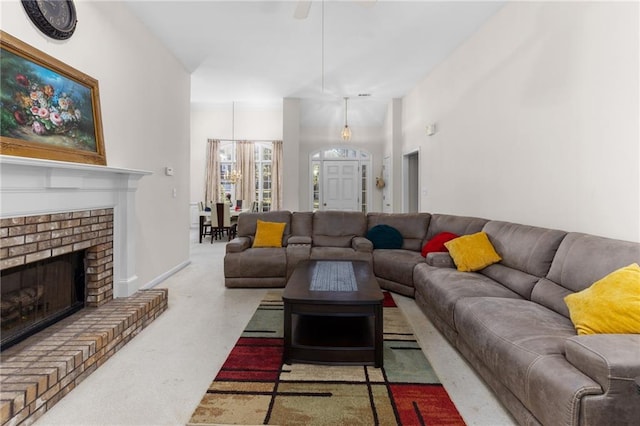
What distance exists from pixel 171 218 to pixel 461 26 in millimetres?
4362

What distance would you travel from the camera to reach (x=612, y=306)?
1598mm

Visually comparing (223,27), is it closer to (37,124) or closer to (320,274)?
Answer: (37,124)

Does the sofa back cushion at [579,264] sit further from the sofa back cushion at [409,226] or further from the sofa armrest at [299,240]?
the sofa armrest at [299,240]

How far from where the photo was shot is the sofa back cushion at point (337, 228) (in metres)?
4.60

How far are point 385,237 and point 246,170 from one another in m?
5.67

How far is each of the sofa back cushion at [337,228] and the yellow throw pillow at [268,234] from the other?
51cm

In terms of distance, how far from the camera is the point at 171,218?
14.7 ft

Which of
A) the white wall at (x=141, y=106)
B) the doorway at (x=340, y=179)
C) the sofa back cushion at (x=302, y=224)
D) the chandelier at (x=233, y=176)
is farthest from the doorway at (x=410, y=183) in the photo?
the chandelier at (x=233, y=176)

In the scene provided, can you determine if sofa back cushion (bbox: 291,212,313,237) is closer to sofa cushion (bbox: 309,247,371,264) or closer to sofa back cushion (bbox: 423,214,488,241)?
sofa cushion (bbox: 309,247,371,264)

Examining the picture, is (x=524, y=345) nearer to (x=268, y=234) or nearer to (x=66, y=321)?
(x=66, y=321)

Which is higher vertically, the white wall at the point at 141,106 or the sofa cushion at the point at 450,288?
the white wall at the point at 141,106

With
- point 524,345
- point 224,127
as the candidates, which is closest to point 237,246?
point 524,345

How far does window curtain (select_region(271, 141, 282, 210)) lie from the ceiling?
8.09 ft

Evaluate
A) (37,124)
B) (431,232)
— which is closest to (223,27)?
(37,124)
